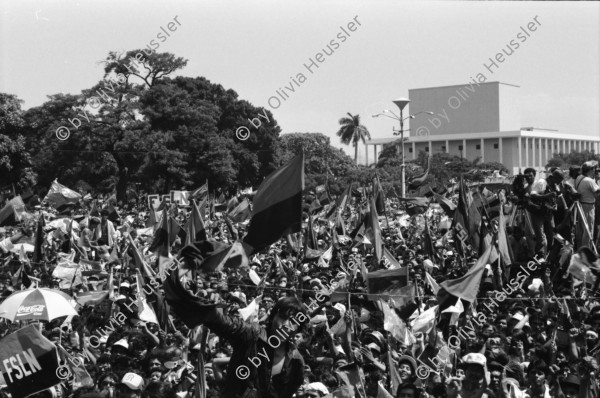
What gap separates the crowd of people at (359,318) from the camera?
6246 mm

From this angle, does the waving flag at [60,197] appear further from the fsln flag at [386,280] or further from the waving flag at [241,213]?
the fsln flag at [386,280]

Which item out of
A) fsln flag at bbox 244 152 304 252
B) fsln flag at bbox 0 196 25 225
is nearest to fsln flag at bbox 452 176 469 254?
fsln flag at bbox 244 152 304 252

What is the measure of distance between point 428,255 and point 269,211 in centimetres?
924

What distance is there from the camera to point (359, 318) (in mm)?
11070

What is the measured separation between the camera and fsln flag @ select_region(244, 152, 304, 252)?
24.7 feet

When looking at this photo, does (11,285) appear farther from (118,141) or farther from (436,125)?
(436,125)

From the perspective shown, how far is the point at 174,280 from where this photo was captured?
19.1 feet

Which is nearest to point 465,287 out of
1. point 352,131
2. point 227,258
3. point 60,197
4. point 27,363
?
point 227,258

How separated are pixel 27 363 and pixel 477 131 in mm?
108859

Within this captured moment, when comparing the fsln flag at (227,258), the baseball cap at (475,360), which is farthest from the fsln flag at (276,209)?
the baseball cap at (475,360)

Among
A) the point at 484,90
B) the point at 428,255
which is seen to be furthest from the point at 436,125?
the point at 428,255

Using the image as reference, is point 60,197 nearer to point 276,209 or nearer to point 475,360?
point 276,209

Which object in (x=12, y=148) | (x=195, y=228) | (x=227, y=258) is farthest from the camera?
(x=12, y=148)

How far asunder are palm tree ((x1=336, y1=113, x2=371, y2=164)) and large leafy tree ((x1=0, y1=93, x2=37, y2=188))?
59808 mm
